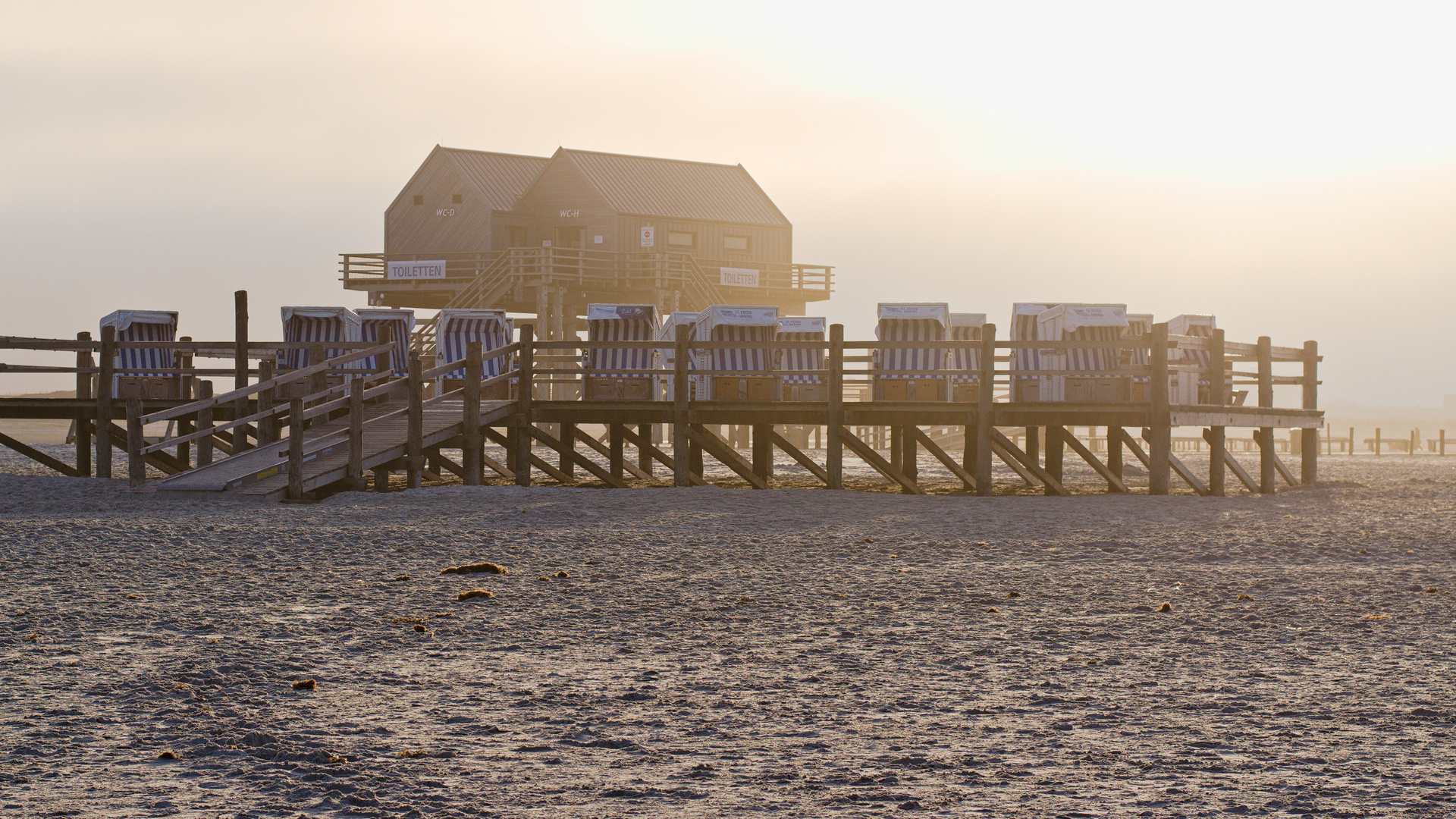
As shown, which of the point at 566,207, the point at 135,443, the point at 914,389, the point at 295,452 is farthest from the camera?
the point at 566,207

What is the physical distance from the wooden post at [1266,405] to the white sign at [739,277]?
27357 millimetres

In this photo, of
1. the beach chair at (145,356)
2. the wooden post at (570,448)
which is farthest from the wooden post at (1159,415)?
the beach chair at (145,356)

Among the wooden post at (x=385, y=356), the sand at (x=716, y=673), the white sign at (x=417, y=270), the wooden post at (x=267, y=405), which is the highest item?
the white sign at (x=417, y=270)

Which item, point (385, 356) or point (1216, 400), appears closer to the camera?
point (1216, 400)

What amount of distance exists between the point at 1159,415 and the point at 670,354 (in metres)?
6.50

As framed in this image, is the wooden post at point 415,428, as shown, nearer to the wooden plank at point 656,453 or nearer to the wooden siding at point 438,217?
the wooden plank at point 656,453

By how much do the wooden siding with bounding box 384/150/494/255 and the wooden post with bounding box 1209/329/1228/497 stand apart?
32.0 meters

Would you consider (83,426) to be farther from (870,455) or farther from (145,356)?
(870,455)

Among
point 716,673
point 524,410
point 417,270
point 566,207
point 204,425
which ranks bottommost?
point 716,673

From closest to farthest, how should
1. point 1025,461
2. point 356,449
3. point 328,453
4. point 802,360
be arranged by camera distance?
point 356,449
point 328,453
point 802,360
point 1025,461

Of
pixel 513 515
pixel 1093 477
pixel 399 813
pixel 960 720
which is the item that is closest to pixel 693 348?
pixel 513 515

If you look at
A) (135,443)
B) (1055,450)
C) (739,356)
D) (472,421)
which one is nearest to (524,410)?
(472,421)

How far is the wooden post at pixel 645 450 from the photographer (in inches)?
858

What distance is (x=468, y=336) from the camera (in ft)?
72.9
